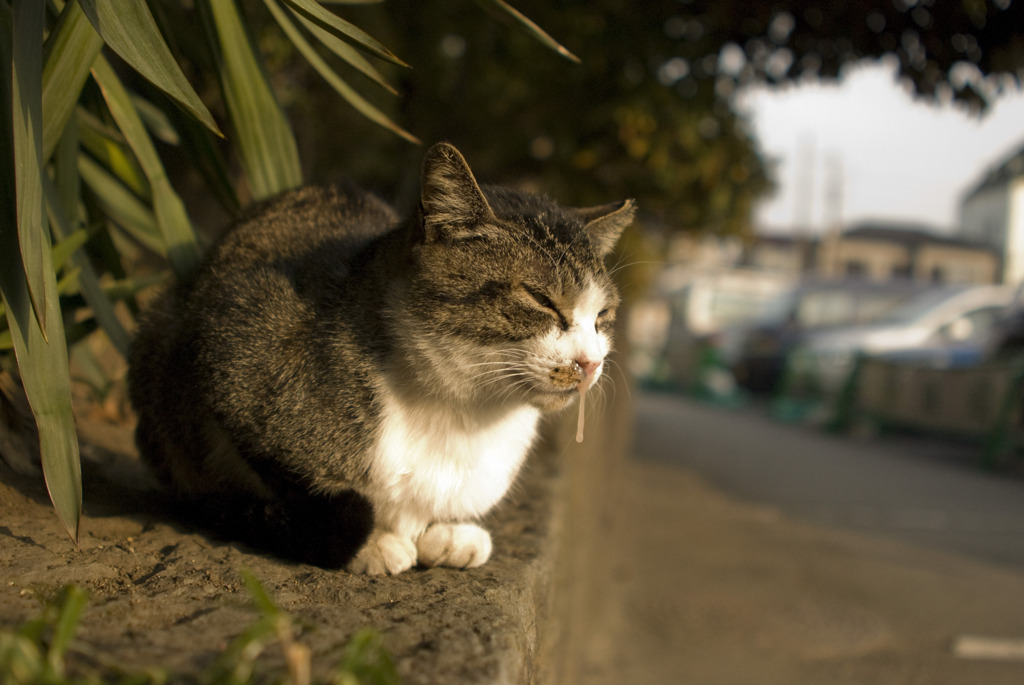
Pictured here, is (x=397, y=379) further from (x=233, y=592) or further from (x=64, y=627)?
(x=64, y=627)

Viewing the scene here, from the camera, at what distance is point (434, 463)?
1623mm

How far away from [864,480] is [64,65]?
252 inches

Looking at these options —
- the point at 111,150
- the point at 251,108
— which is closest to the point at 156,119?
the point at 111,150

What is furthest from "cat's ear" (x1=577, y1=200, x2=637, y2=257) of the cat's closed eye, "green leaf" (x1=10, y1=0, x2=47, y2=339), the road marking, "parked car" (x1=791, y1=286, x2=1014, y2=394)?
"parked car" (x1=791, y1=286, x2=1014, y2=394)

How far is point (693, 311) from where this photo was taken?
2892 centimetres

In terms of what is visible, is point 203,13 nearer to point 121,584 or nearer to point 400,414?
point 400,414

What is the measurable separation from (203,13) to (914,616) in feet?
12.2

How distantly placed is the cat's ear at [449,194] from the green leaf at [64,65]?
33.3 inches

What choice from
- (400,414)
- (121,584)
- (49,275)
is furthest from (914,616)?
(49,275)

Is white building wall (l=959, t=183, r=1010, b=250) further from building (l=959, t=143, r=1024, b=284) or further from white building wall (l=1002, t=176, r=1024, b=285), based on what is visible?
white building wall (l=1002, t=176, r=1024, b=285)

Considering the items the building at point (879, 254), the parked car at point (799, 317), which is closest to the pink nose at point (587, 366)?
the parked car at point (799, 317)

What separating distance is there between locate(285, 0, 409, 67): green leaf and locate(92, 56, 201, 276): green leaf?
2.18ft

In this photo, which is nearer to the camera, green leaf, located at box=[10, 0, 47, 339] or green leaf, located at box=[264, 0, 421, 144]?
green leaf, located at box=[10, 0, 47, 339]

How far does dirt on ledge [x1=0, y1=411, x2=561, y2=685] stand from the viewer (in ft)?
3.60
